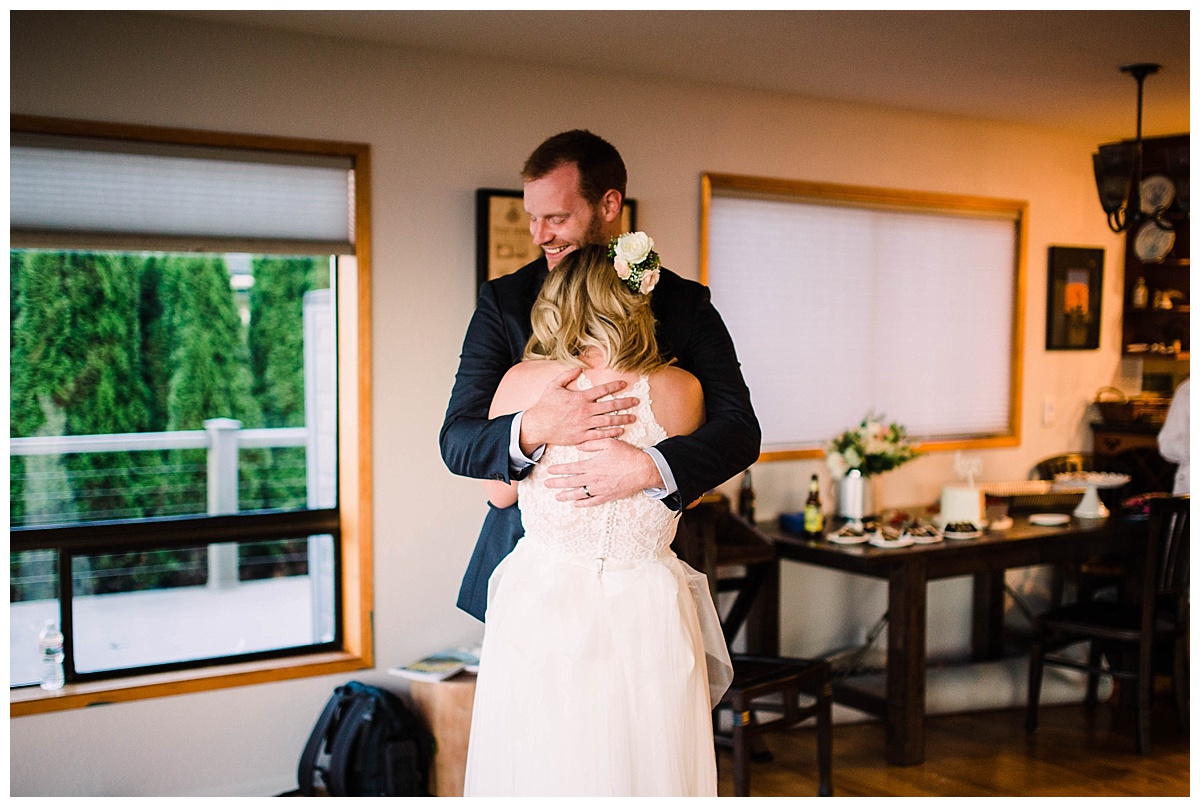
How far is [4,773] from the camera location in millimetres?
2670

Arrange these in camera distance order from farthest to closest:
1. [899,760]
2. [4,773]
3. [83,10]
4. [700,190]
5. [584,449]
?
[700,190] → [899,760] → [83,10] → [4,773] → [584,449]

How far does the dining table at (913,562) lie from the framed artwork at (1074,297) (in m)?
1.12

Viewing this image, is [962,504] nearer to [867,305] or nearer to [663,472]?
[867,305]

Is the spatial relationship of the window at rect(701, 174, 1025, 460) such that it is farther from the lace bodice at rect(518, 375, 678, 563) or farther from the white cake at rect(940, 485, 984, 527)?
the lace bodice at rect(518, 375, 678, 563)

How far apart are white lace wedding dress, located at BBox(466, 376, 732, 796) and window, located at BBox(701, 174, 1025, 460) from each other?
2.43 meters

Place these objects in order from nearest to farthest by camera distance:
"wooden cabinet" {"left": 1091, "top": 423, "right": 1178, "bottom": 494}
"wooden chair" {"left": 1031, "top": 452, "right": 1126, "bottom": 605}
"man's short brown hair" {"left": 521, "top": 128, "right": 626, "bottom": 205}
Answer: "man's short brown hair" {"left": 521, "top": 128, "right": 626, "bottom": 205}, "wooden chair" {"left": 1031, "top": 452, "right": 1126, "bottom": 605}, "wooden cabinet" {"left": 1091, "top": 423, "right": 1178, "bottom": 494}

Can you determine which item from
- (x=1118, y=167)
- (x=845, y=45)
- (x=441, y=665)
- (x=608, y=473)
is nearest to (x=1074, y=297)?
(x=1118, y=167)

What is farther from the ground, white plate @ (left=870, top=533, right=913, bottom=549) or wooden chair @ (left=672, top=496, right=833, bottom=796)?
white plate @ (left=870, top=533, right=913, bottom=549)

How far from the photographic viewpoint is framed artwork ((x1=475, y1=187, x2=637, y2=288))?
3898 millimetres

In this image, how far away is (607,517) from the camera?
6.90 ft

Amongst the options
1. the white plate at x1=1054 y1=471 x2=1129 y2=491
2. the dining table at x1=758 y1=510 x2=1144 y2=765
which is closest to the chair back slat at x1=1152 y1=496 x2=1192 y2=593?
the dining table at x1=758 y1=510 x2=1144 y2=765

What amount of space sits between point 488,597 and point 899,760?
Answer: 7.57 feet
